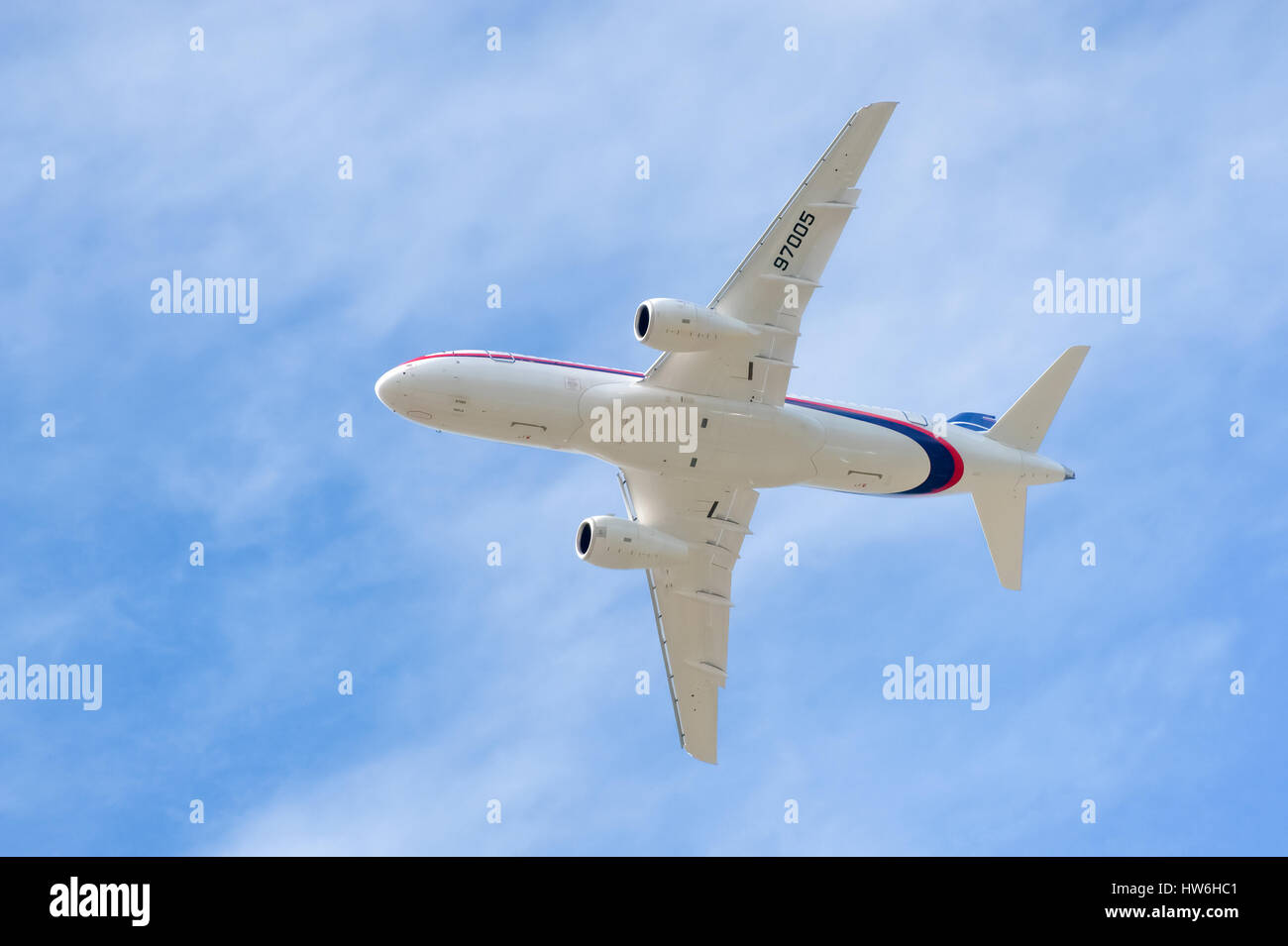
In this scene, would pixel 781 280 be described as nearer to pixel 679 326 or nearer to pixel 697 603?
pixel 679 326

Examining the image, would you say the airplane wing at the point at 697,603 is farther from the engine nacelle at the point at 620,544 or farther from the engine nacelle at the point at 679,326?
the engine nacelle at the point at 679,326

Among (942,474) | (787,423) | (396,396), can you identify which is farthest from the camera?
(942,474)

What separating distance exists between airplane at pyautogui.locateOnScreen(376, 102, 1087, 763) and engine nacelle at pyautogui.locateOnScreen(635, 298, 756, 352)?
0.15 feet

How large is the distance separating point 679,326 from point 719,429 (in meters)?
4.18

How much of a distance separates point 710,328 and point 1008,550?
14.8 m

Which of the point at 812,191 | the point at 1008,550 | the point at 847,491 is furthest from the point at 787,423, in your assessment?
the point at 1008,550

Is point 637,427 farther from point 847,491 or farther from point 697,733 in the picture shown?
point 697,733

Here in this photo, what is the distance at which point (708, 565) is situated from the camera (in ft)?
163

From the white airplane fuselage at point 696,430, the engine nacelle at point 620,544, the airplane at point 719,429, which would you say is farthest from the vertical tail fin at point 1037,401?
the engine nacelle at point 620,544

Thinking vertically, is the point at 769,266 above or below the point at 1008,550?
above

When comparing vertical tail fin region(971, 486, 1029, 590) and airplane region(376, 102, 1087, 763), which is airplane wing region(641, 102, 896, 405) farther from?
vertical tail fin region(971, 486, 1029, 590)

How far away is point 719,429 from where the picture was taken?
149ft

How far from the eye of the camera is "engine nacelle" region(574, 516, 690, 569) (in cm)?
4547

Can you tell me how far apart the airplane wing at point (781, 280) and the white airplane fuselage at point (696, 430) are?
64cm
